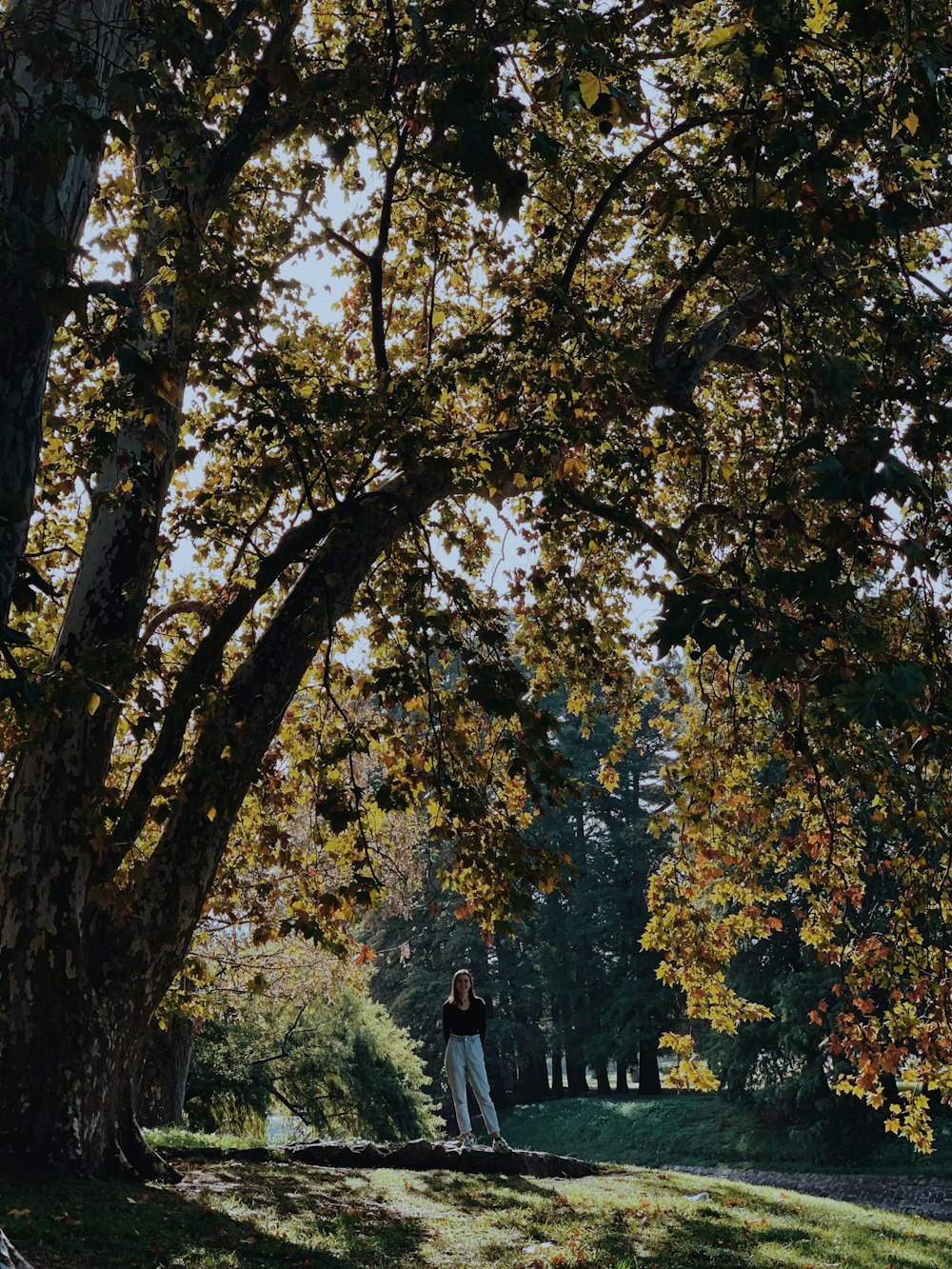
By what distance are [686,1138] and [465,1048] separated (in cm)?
2538

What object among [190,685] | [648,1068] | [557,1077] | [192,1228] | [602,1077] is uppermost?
[190,685]

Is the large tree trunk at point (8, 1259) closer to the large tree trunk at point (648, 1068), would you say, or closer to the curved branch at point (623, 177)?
the curved branch at point (623, 177)

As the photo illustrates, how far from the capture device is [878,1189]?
76.1ft

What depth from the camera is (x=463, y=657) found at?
691 centimetres

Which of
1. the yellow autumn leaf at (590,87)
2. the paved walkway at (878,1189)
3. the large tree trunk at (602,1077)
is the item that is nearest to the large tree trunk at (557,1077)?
the large tree trunk at (602,1077)

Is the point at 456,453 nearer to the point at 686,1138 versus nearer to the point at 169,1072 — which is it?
the point at 169,1072

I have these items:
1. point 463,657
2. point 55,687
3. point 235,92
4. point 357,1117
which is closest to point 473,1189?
point 463,657

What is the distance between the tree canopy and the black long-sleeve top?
2.48 meters

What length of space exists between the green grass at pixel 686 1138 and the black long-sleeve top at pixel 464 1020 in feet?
63.8

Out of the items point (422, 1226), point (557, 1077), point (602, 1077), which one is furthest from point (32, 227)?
point (557, 1077)

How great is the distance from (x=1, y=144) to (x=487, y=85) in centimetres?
174

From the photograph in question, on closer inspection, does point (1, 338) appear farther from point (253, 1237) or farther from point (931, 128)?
point (253, 1237)

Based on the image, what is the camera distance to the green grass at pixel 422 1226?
588 centimetres

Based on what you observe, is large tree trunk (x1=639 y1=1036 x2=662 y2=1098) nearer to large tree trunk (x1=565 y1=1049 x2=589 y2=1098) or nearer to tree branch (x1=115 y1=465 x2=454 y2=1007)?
large tree trunk (x1=565 y1=1049 x2=589 y2=1098)
